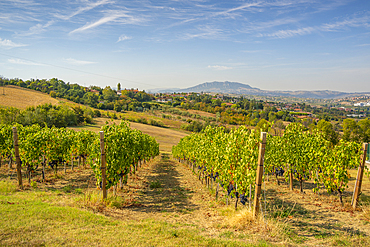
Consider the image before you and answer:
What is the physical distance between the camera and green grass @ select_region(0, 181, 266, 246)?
5047 mm

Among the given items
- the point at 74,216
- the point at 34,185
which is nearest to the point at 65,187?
the point at 34,185

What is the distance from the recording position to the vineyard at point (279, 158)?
7.63 meters

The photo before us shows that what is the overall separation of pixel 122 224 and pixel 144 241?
4.48 feet

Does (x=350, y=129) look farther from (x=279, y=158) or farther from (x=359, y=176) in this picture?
(x=359, y=176)

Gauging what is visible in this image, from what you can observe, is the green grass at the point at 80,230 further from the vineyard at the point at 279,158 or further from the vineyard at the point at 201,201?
the vineyard at the point at 279,158

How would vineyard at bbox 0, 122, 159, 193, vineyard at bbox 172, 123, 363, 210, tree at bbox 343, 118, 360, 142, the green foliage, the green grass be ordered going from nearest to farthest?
the green grass, vineyard at bbox 172, 123, 363, 210, the green foliage, vineyard at bbox 0, 122, 159, 193, tree at bbox 343, 118, 360, 142

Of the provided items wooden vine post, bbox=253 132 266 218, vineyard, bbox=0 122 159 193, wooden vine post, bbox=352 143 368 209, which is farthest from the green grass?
wooden vine post, bbox=352 143 368 209

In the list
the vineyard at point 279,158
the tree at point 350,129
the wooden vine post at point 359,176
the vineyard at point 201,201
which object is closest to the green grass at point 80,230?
the vineyard at point 201,201

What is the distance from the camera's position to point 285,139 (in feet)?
43.1

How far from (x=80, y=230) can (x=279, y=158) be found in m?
11.9

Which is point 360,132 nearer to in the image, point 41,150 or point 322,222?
point 322,222

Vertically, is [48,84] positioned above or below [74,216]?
above

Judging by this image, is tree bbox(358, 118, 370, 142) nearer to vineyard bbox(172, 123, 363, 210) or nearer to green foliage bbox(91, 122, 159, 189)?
vineyard bbox(172, 123, 363, 210)

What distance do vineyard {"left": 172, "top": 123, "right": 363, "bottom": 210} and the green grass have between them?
2717 mm
